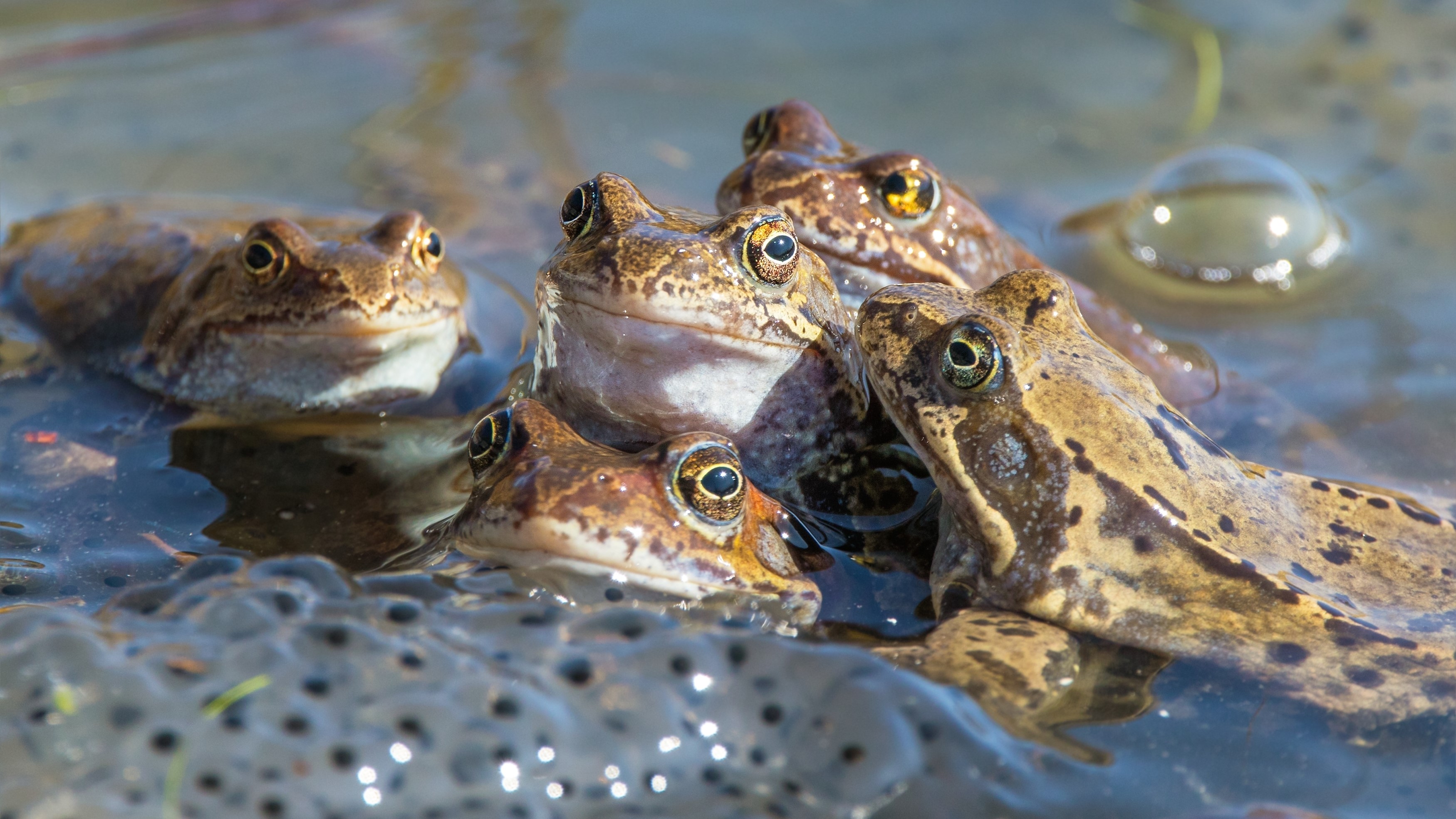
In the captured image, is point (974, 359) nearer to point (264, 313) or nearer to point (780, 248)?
point (780, 248)

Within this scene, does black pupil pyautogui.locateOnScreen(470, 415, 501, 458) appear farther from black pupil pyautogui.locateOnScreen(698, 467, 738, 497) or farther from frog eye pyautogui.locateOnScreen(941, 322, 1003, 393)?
frog eye pyautogui.locateOnScreen(941, 322, 1003, 393)

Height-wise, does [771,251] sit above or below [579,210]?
above

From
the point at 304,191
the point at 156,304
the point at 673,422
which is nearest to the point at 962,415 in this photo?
the point at 673,422

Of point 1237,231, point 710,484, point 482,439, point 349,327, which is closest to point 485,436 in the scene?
point 482,439

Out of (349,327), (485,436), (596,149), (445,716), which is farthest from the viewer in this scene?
(596,149)

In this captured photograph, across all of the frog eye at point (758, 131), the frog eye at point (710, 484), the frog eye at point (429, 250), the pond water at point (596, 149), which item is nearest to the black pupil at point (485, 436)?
the pond water at point (596, 149)

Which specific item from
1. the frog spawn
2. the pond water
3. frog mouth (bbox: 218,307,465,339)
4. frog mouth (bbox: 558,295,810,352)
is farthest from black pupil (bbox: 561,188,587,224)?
the frog spawn

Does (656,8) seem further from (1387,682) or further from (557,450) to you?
(1387,682)
